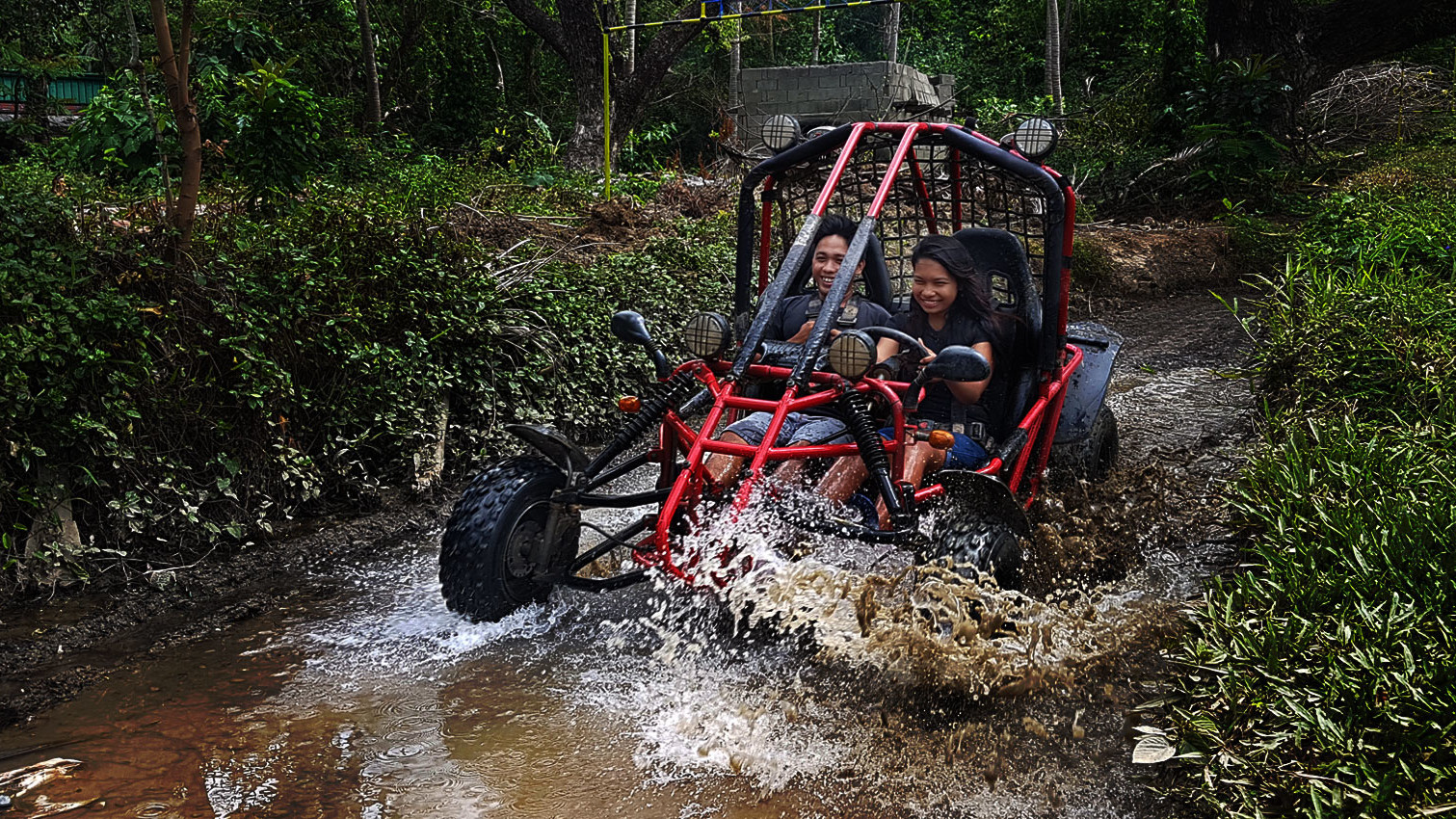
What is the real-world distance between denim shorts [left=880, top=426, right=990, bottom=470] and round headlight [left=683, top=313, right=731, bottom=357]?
3.11 feet

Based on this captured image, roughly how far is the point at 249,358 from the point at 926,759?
A: 3.24m

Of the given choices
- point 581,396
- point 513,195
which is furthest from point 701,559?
point 513,195

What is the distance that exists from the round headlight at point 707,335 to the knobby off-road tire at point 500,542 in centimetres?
65

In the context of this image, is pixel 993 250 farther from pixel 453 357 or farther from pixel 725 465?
pixel 453 357

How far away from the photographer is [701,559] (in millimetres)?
3330

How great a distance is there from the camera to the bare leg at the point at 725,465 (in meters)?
3.74

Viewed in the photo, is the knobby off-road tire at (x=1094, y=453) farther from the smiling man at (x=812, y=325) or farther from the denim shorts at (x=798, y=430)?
the denim shorts at (x=798, y=430)

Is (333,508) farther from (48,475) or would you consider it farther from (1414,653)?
(1414,653)

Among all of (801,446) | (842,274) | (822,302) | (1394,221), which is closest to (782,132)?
(822,302)

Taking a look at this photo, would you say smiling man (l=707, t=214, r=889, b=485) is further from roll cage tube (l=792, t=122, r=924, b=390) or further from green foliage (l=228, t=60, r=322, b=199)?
green foliage (l=228, t=60, r=322, b=199)

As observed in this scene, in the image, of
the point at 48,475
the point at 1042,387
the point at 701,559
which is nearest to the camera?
the point at 701,559

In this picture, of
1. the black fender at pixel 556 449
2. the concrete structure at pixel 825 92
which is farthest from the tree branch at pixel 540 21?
the black fender at pixel 556 449

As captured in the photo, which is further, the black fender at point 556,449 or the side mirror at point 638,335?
the side mirror at point 638,335

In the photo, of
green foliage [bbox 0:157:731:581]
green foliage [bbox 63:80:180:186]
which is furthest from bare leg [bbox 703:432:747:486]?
green foliage [bbox 63:80:180:186]
